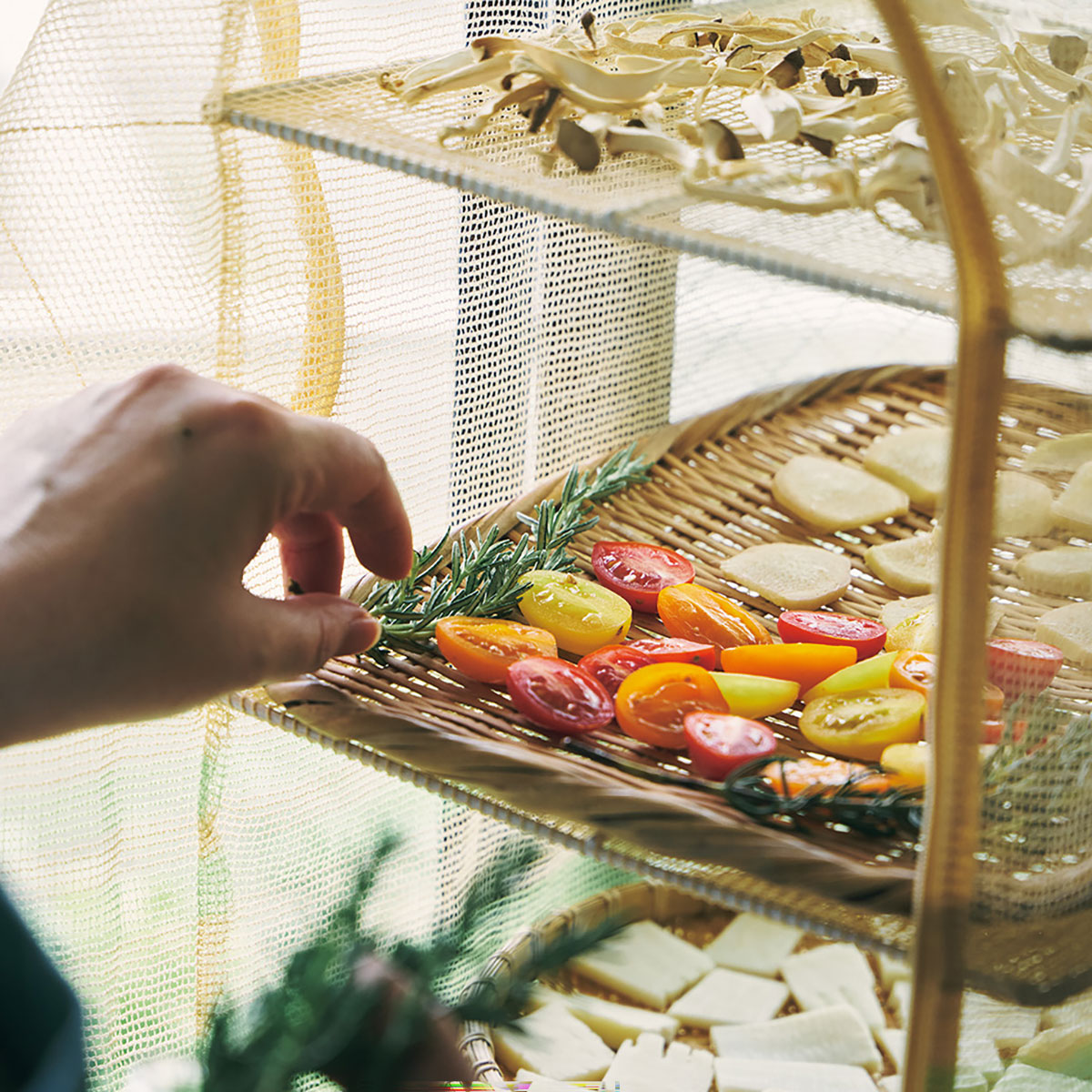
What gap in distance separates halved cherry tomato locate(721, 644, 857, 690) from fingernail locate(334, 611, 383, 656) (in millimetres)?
202

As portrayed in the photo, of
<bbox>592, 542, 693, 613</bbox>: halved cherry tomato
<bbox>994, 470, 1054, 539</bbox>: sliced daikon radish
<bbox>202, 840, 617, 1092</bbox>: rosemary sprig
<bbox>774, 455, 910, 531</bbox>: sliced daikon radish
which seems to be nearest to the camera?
Answer: <bbox>202, 840, 617, 1092</bbox>: rosemary sprig

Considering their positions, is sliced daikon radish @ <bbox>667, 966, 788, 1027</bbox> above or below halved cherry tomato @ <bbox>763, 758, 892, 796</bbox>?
below

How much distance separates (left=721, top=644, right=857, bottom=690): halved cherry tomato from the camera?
65 cm

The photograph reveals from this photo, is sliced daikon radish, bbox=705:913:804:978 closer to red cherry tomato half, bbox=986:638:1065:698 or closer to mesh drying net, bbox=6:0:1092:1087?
mesh drying net, bbox=6:0:1092:1087

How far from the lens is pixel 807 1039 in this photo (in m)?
1.06

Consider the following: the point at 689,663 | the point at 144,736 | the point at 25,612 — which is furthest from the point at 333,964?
the point at 144,736

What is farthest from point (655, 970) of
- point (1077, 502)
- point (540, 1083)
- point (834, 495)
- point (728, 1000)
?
point (1077, 502)

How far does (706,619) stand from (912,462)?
0.30 metres

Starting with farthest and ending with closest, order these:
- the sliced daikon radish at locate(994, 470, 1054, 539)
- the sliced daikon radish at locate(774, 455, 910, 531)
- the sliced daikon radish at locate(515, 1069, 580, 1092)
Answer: the sliced daikon radish at locate(515, 1069, 580, 1092)
the sliced daikon radish at locate(774, 455, 910, 531)
the sliced daikon radish at locate(994, 470, 1054, 539)

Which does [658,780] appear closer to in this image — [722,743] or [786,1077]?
[722,743]

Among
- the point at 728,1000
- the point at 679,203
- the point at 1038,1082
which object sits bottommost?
the point at 728,1000

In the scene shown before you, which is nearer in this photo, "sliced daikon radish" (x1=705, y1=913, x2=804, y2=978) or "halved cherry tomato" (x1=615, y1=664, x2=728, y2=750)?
"halved cherry tomato" (x1=615, y1=664, x2=728, y2=750)

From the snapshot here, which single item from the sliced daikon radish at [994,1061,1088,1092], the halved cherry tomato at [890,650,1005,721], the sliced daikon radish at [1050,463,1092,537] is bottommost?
the sliced daikon radish at [994,1061,1088,1092]

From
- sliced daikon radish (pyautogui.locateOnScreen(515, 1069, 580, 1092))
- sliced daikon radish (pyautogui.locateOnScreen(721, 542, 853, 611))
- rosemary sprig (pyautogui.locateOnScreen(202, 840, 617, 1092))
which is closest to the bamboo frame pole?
rosemary sprig (pyautogui.locateOnScreen(202, 840, 617, 1092))
